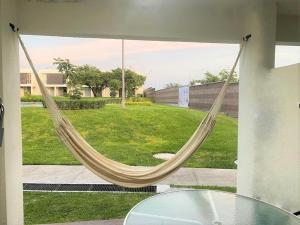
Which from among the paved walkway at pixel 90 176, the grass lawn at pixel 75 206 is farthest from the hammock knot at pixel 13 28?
the paved walkway at pixel 90 176

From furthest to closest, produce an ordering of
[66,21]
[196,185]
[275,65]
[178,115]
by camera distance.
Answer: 1. [178,115]
2. [196,185]
3. [275,65]
4. [66,21]

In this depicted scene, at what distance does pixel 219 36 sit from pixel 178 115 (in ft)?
10.1

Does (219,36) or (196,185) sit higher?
(219,36)

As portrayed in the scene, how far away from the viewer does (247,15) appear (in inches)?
87.8

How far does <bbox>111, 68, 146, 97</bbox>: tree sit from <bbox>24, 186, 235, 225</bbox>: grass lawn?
2.00 m

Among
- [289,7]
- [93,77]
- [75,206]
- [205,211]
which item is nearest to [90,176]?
[75,206]

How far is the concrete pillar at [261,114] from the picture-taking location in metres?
2.05

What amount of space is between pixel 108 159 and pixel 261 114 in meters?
1.30

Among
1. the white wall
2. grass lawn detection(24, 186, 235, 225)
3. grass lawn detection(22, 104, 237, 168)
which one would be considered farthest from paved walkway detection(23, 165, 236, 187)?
the white wall

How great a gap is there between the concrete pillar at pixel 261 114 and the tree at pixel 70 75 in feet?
9.08

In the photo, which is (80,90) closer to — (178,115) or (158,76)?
(158,76)

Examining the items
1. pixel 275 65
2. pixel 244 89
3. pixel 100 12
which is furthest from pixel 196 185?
pixel 100 12

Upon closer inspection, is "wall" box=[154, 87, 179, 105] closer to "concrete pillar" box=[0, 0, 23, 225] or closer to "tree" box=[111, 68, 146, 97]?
"tree" box=[111, 68, 146, 97]

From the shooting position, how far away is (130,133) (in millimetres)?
5438
